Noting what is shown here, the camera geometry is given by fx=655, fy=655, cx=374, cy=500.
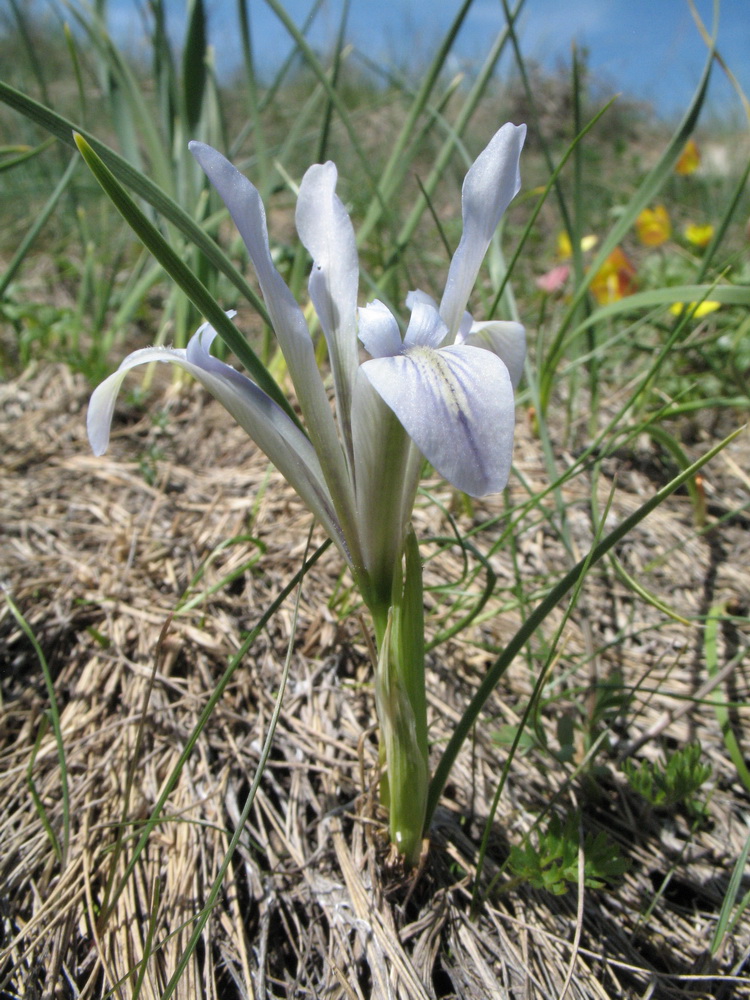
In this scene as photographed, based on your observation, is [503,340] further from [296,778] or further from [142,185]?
[296,778]

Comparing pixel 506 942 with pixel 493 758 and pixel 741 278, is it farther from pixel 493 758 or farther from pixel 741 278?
pixel 741 278

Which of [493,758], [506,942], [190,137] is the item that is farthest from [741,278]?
[506,942]

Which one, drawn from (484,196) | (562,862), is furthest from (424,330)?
(562,862)

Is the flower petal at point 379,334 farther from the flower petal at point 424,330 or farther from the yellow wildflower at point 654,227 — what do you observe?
the yellow wildflower at point 654,227

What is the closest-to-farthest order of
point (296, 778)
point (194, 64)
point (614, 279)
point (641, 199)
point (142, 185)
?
point (142, 185) < point (296, 778) < point (641, 199) < point (194, 64) < point (614, 279)

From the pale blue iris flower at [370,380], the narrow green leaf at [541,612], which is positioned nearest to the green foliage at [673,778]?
the narrow green leaf at [541,612]

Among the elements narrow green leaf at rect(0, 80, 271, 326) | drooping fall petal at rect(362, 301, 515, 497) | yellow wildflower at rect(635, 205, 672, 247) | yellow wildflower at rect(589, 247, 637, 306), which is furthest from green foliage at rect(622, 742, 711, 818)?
yellow wildflower at rect(635, 205, 672, 247)
